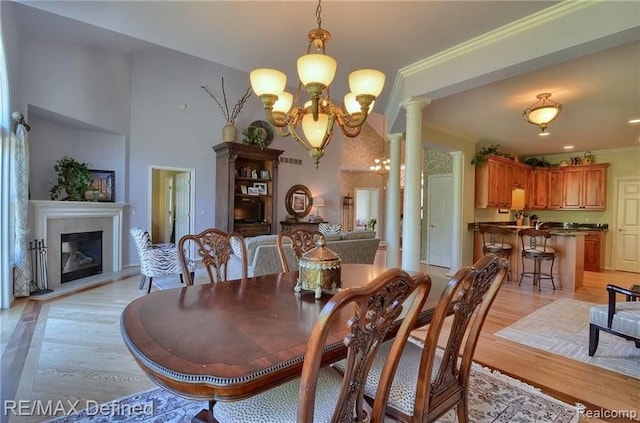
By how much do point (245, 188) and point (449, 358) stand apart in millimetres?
6239

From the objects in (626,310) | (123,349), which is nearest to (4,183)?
(123,349)

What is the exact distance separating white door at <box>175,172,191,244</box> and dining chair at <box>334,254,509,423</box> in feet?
20.2

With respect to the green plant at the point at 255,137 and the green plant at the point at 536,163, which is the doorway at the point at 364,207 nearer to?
the green plant at the point at 536,163

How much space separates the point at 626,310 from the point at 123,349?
4208 millimetres

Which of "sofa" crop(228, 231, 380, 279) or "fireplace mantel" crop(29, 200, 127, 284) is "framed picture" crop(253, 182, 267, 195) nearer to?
"fireplace mantel" crop(29, 200, 127, 284)

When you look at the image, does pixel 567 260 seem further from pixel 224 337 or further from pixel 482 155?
pixel 224 337

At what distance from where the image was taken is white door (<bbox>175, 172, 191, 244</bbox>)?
6.96 m

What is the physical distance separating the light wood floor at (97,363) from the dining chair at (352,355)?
1463 millimetres

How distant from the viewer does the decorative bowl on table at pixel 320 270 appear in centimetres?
166

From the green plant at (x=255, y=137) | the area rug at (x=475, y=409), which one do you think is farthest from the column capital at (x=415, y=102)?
the green plant at (x=255, y=137)

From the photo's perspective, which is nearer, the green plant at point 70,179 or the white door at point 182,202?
the green plant at point 70,179

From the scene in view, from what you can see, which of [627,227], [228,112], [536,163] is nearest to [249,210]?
[228,112]

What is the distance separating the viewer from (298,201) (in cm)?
834

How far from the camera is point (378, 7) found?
239 centimetres
